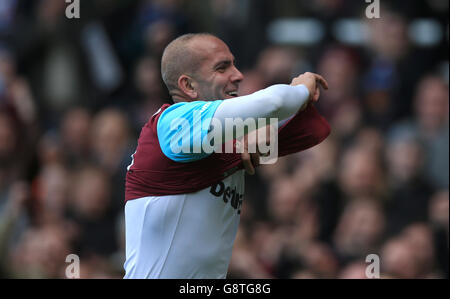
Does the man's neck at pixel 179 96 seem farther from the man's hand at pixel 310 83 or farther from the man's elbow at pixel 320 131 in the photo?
the man's elbow at pixel 320 131

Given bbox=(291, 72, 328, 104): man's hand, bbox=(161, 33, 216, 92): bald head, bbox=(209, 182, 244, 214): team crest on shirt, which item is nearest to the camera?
bbox=(291, 72, 328, 104): man's hand

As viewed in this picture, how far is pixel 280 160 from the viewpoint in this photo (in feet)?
25.7

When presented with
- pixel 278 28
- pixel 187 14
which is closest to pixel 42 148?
pixel 187 14

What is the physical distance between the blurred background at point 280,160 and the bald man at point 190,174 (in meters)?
2.45

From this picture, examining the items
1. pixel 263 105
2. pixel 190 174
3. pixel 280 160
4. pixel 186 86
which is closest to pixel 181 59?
pixel 186 86

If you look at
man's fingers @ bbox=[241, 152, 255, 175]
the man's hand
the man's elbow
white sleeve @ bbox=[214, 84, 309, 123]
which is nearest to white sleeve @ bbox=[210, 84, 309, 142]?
white sleeve @ bbox=[214, 84, 309, 123]

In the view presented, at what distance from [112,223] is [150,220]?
145 inches

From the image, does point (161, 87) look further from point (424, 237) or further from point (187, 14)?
point (424, 237)

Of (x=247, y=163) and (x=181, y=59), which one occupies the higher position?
(x=181, y=59)

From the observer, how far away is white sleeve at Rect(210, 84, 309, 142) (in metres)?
3.79

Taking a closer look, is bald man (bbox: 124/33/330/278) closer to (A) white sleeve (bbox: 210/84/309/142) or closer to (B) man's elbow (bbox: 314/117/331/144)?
(A) white sleeve (bbox: 210/84/309/142)

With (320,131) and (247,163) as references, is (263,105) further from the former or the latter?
(320,131)

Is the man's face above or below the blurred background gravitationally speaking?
below

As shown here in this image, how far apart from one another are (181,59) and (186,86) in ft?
0.48
